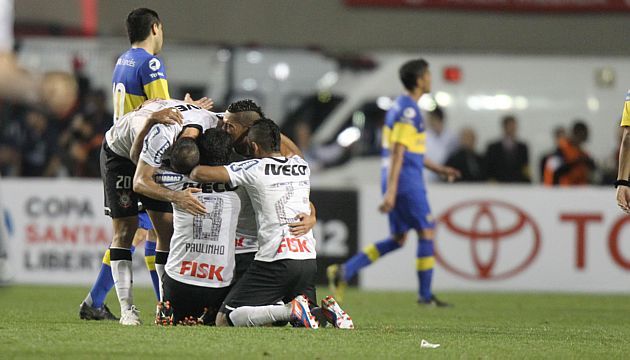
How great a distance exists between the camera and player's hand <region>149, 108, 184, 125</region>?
26.9 feet

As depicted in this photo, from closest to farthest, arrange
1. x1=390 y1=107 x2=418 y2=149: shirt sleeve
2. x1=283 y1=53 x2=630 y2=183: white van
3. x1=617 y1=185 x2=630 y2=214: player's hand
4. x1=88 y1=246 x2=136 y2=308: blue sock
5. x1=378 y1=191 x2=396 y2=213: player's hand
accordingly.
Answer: x1=617 y1=185 x2=630 y2=214: player's hand → x1=88 y1=246 x2=136 y2=308: blue sock → x1=378 y1=191 x2=396 y2=213: player's hand → x1=390 y1=107 x2=418 y2=149: shirt sleeve → x1=283 y1=53 x2=630 y2=183: white van

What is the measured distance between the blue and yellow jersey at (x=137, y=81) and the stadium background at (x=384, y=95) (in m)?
4.98

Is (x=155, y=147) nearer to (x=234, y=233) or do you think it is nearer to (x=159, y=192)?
(x=159, y=192)

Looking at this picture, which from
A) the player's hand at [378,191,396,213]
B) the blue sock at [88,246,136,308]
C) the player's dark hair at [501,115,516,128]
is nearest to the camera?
the blue sock at [88,246,136,308]

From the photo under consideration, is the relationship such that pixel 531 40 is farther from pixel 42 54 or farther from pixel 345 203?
pixel 42 54

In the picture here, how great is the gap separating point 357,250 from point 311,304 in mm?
6919

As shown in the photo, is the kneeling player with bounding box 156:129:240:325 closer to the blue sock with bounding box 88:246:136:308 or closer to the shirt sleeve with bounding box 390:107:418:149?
the blue sock with bounding box 88:246:136:308

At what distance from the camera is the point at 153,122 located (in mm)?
8211

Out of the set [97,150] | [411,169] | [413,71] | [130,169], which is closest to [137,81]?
[130,169]

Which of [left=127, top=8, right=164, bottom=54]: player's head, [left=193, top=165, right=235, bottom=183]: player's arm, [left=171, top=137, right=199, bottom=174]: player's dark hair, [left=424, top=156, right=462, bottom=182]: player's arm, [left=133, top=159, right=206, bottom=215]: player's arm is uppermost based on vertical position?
[left=127, top=8, right=164, bottom=54]: player's head

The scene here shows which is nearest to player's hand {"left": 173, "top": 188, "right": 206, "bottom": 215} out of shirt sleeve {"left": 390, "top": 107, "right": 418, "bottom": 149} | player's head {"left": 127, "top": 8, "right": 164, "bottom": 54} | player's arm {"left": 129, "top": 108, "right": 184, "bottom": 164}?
player's arm {"left": 129, "top": 108, "right": 184, "bottom": 164}

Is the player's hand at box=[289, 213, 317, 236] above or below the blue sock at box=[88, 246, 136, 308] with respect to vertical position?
above

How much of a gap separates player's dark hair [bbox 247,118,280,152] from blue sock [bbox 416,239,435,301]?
408 centimetres

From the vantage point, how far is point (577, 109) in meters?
18.2
